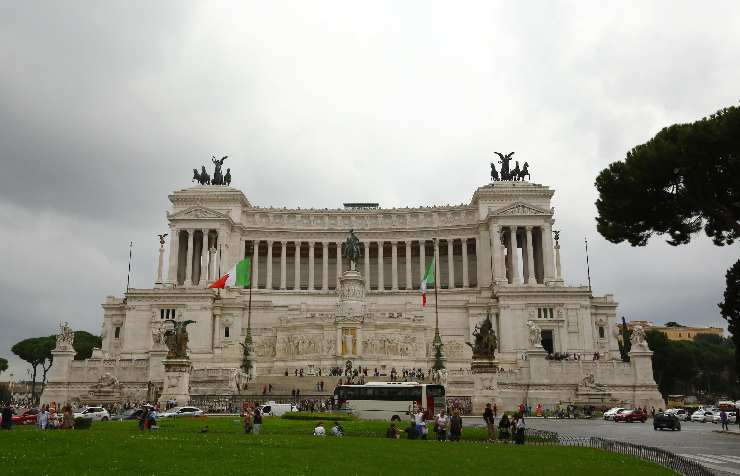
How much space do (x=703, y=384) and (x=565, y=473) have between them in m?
110

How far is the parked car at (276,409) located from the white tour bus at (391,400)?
3585 millimetres

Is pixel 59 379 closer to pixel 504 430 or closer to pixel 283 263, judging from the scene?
pixel 283 263

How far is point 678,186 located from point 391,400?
2097 cm

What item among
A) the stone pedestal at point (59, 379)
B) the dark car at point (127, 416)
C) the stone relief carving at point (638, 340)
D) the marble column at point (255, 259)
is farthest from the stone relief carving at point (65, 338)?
the stone relief carving at point (638, 340)

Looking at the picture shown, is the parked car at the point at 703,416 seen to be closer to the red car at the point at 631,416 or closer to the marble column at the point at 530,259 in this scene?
the red car at the point at 631,416

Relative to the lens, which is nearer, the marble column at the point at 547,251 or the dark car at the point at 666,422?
the dark car at the point at 666,422

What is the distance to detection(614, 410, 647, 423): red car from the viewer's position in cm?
4759

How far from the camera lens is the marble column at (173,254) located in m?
90.2

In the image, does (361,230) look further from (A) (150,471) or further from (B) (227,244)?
(A) (150,471)

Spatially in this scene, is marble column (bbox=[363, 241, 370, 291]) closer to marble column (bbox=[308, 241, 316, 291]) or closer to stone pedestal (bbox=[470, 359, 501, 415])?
marble column (bbox=[308, 241, 316, 291])

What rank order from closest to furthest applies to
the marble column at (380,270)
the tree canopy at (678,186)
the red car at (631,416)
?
1. the tree canopy at (678,186)
2. the red car at (631,416)
3. the marble column at (380,270)

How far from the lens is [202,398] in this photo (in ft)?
164

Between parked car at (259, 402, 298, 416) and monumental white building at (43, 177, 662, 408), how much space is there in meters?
12.0

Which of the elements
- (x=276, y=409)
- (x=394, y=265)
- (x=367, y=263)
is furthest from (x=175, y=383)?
(x=367, y=263)
